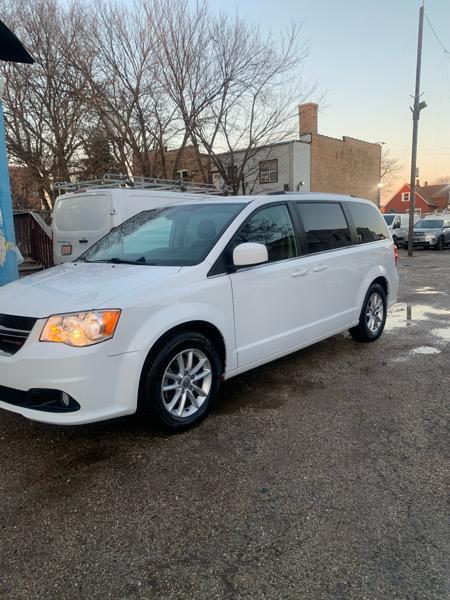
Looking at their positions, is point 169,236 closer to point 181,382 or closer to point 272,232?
point 272,232

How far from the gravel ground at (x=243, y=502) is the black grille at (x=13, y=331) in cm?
77

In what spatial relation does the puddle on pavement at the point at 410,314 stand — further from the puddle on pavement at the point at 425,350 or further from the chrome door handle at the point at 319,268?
the chrome door handle at the point at 319,268

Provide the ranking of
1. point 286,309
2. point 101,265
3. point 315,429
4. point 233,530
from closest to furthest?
point 233,530
point 315,429
point 101,265
point 286,309

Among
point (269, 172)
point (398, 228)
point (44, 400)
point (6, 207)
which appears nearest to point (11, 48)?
point (6, 207)

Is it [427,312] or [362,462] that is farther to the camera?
[427,312]

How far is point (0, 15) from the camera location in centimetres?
1667

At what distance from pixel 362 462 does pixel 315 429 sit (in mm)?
530

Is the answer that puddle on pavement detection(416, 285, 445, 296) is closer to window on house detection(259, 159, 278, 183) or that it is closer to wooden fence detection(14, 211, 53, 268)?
wooden fence detection(14, 211, 53, 268)

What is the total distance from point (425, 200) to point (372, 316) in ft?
217

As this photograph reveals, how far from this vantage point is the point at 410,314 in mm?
7605

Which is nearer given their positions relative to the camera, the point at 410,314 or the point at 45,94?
the point at 410,314

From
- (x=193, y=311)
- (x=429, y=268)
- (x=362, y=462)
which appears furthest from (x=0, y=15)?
(x=362, y=462)

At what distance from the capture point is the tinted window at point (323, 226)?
4.60 metres

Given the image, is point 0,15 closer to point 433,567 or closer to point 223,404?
point 223,404
